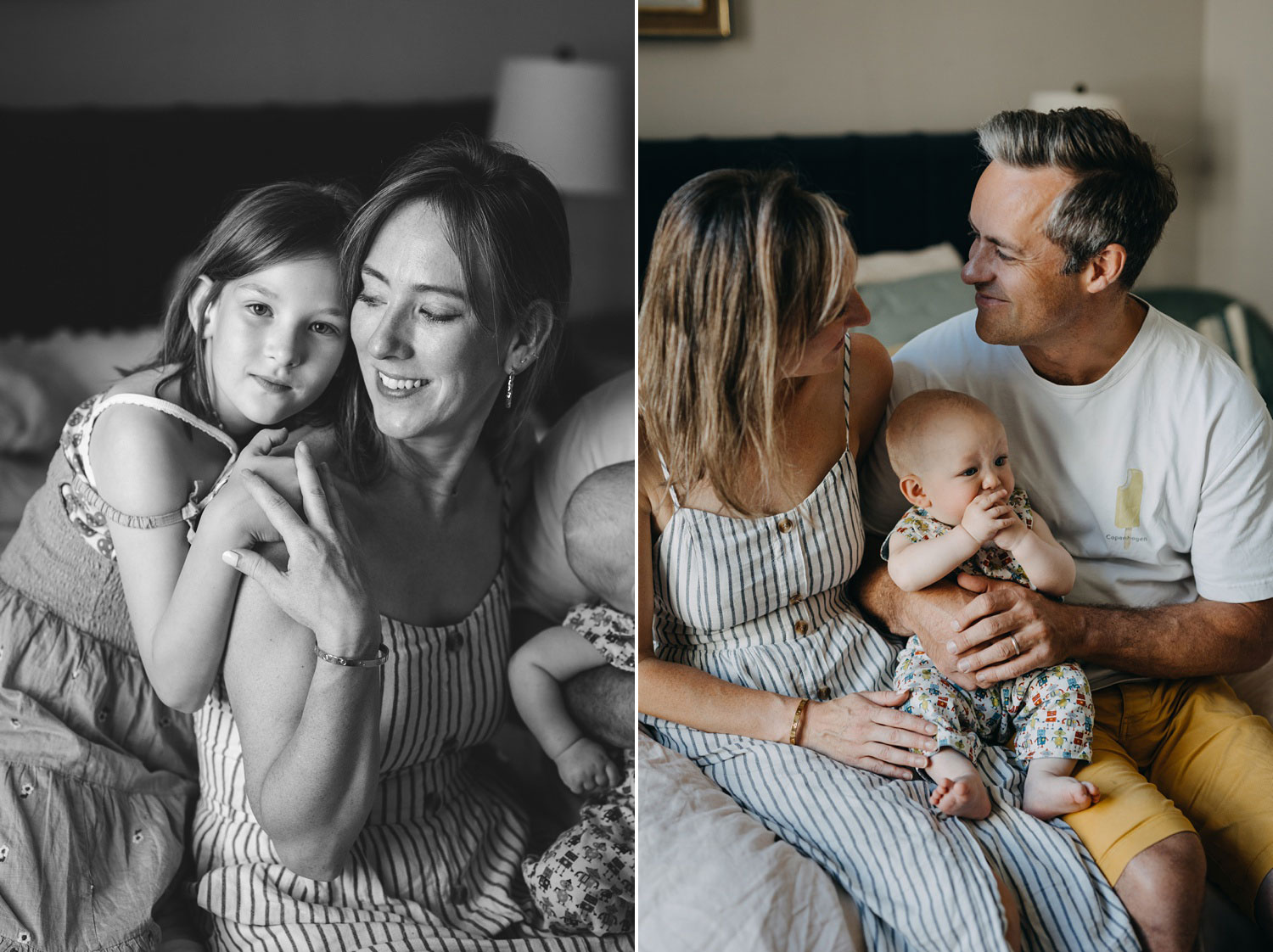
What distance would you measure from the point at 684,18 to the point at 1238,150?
121 cm

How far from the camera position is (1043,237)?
3.57 ft

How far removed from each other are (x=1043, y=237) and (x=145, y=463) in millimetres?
938

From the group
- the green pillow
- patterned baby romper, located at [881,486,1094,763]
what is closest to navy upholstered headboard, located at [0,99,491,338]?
patterned baby romper, located at [881,486,1094,763]

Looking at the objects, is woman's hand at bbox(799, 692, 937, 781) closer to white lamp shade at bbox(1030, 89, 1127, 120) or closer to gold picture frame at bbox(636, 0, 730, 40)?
white lamp shade at bbox(1030, 89, 1127, 120)

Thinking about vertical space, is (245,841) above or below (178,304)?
below

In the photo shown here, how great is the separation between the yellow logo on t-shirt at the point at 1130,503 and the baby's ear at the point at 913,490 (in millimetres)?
267

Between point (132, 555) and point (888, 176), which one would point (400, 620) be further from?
point (888, 176)

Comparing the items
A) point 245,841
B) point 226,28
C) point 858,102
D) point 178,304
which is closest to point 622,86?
point 226,28

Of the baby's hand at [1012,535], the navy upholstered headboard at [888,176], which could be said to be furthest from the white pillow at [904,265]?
the baby's hand at [1012,535]

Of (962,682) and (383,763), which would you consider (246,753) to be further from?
(962,682)

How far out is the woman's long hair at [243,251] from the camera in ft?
2.80

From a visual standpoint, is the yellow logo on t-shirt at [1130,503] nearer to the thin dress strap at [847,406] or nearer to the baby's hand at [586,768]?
the thin dress strap at [847,406]

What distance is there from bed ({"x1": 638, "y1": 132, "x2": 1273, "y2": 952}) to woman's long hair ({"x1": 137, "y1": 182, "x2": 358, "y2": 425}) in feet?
1.77

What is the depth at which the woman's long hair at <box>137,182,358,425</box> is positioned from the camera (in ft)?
2.80
